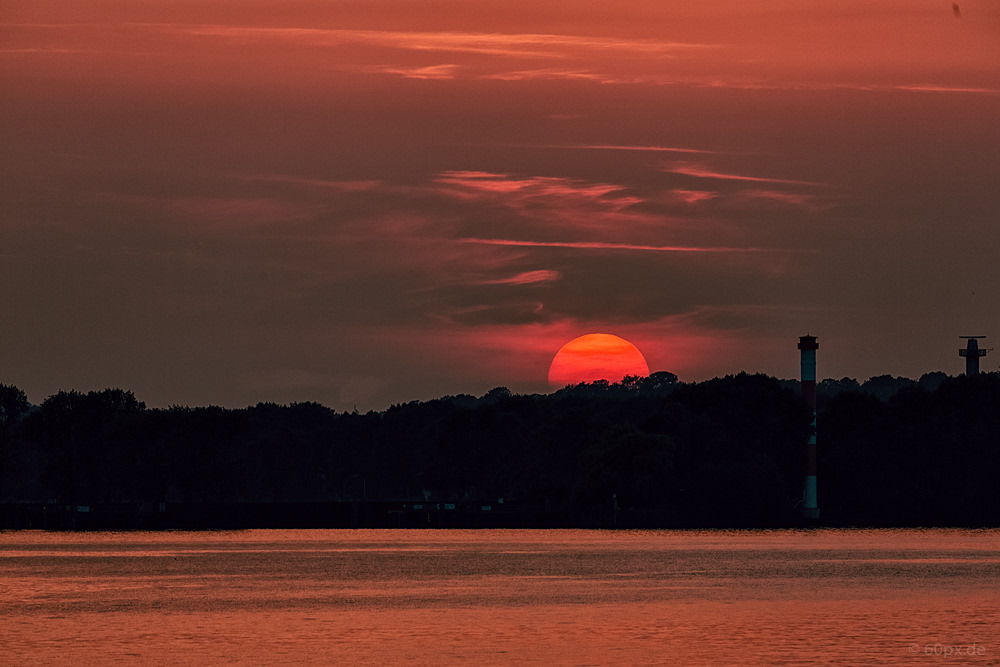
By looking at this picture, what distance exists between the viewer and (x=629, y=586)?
10925 cm

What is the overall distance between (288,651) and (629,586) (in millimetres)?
42713

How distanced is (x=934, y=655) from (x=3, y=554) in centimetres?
11984

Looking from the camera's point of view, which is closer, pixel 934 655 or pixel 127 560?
pixel 934 655

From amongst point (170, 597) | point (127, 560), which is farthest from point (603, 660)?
point (127, 560)

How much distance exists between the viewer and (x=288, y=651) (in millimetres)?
70250

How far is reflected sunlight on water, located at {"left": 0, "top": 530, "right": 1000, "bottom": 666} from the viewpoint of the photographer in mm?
69812

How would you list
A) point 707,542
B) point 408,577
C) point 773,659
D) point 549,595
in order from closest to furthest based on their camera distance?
point 773,659, point 549,595, point 408,577, point 707,542

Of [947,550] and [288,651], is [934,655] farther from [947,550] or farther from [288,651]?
[947,550]

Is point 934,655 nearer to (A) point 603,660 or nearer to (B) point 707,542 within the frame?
(A) point 603,660

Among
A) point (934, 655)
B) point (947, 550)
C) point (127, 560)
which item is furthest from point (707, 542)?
point (934, 655)

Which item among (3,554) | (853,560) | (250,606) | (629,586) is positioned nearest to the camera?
(250,606)

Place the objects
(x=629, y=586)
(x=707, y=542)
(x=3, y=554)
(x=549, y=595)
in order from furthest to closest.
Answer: (x=707, y=542), (x=3, y=554), (x=629, y=586), (x=549, y=595)

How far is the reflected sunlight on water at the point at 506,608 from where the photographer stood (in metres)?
69.8

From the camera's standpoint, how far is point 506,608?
91.9m
